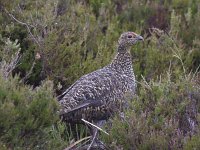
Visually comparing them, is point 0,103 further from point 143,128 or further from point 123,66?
point 123,66

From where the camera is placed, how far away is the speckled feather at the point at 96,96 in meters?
5.71

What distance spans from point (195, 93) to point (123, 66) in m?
1.57

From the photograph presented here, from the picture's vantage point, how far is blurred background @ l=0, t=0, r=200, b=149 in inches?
174

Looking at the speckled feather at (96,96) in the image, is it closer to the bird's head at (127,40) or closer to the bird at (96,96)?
the bird at (96,96)

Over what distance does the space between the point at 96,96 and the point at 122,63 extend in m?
0.82

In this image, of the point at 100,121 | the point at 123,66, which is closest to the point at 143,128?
the point at 100,121

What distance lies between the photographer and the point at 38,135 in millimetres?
4488

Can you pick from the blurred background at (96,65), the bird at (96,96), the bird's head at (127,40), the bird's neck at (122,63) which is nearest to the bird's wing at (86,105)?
the bird at (96,96)

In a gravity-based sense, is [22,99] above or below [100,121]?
→ above

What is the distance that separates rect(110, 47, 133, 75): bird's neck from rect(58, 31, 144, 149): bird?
0.39ft

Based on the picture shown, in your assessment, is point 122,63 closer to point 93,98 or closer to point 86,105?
point 93,98

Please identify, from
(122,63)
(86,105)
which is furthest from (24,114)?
(122,63)

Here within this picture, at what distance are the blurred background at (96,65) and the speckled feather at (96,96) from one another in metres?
0.17

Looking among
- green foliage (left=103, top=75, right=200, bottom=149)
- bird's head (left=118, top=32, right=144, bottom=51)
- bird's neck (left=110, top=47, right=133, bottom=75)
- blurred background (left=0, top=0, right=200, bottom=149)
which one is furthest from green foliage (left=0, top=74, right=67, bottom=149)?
bird's head (left=118, top=32, right=144, bottom=51)
